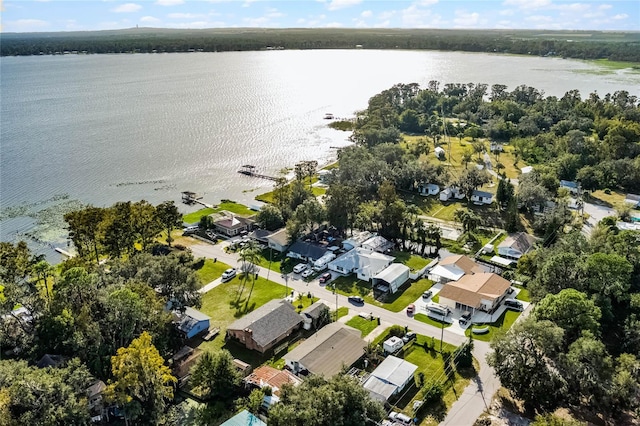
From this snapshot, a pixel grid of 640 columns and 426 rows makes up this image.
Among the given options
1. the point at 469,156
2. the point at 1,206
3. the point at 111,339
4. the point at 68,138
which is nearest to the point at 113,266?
the point at 111,339

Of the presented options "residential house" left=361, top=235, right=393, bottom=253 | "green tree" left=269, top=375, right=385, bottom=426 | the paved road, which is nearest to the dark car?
the paved road

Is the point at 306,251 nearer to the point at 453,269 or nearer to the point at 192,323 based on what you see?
the point at 453,269

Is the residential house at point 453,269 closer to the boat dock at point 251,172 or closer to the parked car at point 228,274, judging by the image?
the parked car at point 228,274

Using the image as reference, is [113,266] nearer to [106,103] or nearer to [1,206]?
[1,206]

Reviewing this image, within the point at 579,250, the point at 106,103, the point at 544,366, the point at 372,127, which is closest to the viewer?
the point at 544,366

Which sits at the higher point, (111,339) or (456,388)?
(111,339)
